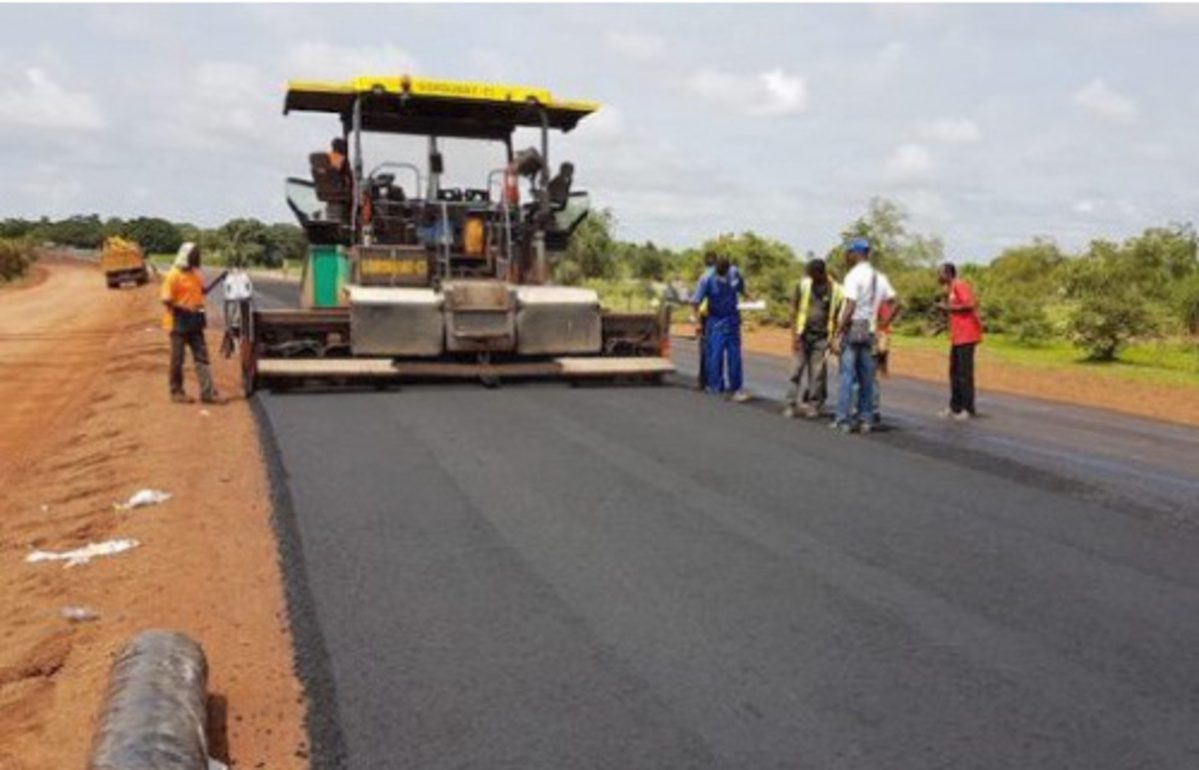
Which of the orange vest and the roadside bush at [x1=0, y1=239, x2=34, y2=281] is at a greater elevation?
the roadside bush at [x1=0, y1=239, x2=34, y2=281]

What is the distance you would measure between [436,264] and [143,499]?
20.0 ft

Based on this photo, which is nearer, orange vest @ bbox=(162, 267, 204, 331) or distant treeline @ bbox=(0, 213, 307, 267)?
orange vest @ bbox=(162, 267, 204, 331)

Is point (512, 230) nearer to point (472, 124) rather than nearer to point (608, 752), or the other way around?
point (472, 124)

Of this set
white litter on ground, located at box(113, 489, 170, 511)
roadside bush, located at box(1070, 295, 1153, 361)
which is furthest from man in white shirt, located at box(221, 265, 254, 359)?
roadside bush, located at box(1070, 295, 1153, 361)

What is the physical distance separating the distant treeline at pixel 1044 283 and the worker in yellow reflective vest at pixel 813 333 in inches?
455

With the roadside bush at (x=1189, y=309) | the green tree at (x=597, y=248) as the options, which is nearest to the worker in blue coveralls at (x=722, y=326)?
the roadside bush at (x=1189, y=309)

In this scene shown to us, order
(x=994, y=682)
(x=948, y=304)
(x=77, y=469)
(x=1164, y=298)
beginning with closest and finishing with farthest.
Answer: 1. (x=994, y=682)
2. (x=77, y=469)
3. (x=948, y=304)
4. (x=1164, y=298)

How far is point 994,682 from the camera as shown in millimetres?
4594

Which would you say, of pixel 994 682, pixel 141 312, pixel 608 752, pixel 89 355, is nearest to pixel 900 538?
pixel 994 682

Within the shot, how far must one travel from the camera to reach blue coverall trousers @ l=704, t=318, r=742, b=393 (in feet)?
44.7

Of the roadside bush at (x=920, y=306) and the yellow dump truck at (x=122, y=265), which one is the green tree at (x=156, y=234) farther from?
the roadside bush at (x=920, y=306)

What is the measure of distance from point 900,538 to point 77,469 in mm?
6715

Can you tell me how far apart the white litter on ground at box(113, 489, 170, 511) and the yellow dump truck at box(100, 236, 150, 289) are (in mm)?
44710

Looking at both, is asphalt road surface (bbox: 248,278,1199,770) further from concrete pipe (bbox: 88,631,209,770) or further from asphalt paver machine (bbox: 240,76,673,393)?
asphalt paver machine (bbox: 240,76,673,393)
